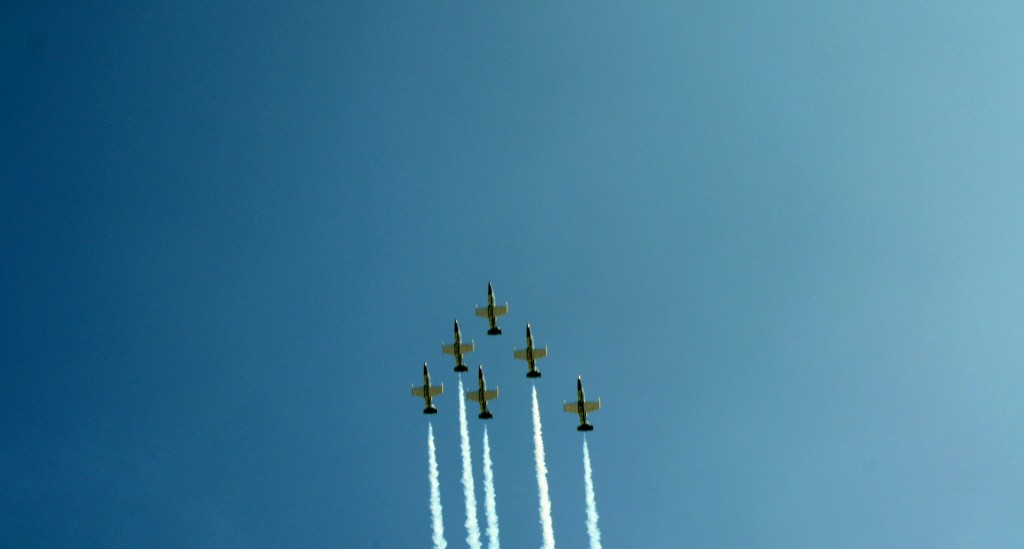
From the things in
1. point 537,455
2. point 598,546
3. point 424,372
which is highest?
point 424,372

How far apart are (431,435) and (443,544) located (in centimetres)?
1494

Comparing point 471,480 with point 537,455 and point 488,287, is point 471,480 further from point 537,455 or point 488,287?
point 488,287

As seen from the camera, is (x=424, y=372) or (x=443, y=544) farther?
(x=424, y=372)

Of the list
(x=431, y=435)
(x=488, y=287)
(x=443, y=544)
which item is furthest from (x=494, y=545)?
(x=488, y=287)

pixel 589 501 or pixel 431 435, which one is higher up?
pixel 431 435

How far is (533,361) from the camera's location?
159250 millimetres

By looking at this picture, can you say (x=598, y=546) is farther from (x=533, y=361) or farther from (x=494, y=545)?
(x=533, y=361)

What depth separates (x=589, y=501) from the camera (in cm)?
15750

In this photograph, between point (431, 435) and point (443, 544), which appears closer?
point (443, 544)

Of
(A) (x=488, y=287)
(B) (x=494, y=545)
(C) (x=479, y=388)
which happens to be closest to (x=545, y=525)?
(B) (x=494, y=545)

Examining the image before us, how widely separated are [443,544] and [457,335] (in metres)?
24.2

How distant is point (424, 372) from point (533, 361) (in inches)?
526

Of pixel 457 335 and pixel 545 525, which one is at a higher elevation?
pixel 457 335

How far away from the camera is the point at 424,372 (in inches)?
6422
